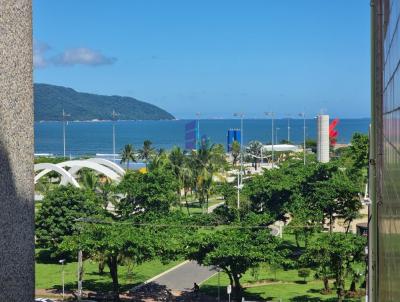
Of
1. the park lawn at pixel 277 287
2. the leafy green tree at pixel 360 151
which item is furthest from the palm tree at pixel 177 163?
the park lawn at pixel 277 287

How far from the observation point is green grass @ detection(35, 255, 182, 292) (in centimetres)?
3203

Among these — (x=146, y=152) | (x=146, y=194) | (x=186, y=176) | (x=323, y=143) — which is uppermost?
(x=323, y=143)

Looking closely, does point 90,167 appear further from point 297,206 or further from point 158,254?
point 158,254

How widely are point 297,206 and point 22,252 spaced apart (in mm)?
31013

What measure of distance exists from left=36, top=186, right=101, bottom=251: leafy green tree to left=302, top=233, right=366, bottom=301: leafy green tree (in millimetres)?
13703

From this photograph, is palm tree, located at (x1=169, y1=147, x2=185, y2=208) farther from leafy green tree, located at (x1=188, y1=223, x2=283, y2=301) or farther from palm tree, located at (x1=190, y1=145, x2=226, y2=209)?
leafy green tree, located at (x1=188, y1=223, x2=283, y2=301)

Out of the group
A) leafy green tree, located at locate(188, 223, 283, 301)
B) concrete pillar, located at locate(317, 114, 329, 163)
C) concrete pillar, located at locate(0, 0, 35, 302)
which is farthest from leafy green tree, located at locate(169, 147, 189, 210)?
concrete pillar, located at locate(0, 0, 35, 302)

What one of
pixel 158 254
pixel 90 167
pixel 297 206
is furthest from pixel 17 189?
pixel 90 167

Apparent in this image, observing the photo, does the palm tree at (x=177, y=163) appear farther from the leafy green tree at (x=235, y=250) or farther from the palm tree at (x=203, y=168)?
the leafy green tree at (x=235, y=250)

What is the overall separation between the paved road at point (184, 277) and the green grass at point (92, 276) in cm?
65

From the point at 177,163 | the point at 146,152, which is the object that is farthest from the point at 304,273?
the point at 146,152

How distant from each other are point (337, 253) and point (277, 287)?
4369mm

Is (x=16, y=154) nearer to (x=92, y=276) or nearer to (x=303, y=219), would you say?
(x=92, y=276)

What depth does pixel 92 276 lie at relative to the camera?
3431 cm
